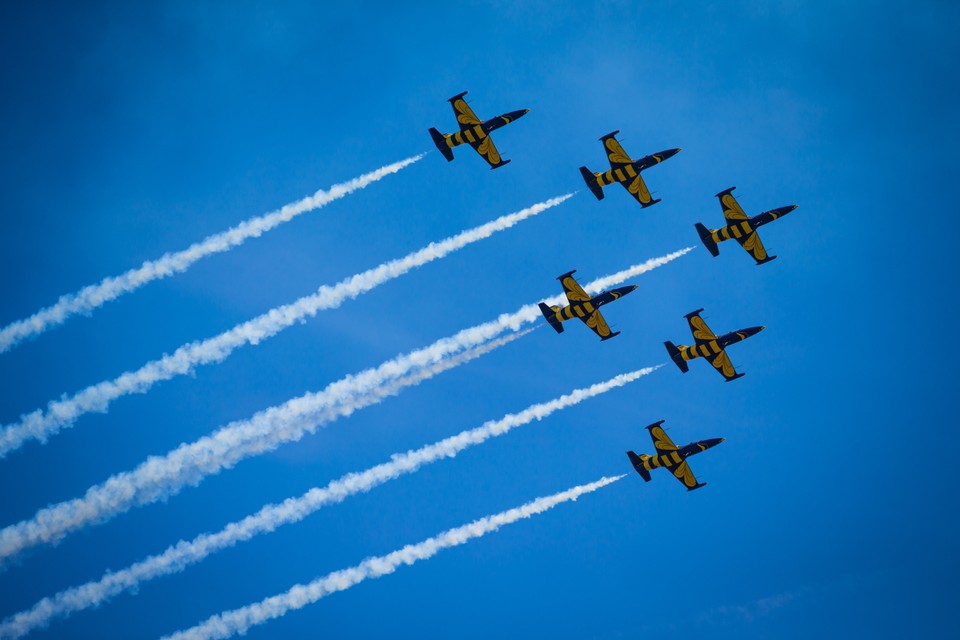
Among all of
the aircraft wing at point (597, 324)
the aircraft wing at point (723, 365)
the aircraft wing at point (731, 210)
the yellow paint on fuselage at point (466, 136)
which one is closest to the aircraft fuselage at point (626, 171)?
the aircraft wing at point (731, 210)

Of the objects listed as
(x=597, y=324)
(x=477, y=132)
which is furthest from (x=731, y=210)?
(x=477, y=132)

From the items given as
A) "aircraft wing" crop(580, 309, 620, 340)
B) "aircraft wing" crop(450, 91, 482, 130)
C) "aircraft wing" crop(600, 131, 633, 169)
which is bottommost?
"aircraft wing" crop(580, 309, 620, 340)

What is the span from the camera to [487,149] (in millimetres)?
65188

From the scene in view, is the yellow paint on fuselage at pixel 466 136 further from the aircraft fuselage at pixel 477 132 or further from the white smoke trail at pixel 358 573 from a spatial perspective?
the white smoke trail at pixel 358 573

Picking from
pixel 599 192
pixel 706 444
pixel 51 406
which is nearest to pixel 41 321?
pixel 51 406

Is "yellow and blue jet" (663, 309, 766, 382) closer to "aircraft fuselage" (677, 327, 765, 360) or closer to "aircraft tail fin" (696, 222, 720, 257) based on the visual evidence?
"aircraft fuselage" (677, 327, 765, 360)

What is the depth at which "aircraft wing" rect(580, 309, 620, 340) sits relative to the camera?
64.8 meters

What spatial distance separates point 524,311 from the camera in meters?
66.1

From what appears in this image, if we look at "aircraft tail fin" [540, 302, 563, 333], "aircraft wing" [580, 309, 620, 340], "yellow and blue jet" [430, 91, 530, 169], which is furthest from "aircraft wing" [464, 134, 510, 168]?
"aircraft wing" [580, 309, 620, 340]

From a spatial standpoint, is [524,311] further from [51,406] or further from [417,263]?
[51,406]

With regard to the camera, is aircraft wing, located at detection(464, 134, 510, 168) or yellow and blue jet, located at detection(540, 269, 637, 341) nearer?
yellow and blue jet, located at detection(540, 269, 637, 341)

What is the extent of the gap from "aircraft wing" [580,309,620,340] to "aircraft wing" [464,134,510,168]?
904 centimetres

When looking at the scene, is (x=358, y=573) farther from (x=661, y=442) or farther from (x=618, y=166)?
(x=618, y=166)

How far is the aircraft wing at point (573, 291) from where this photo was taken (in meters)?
64.1
